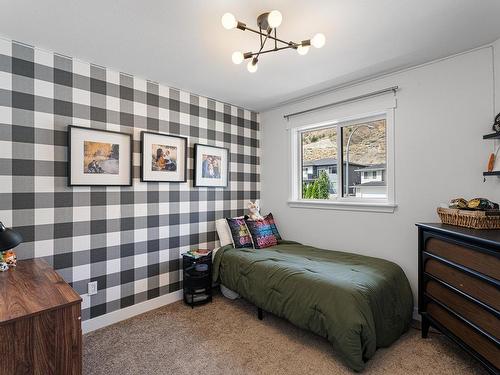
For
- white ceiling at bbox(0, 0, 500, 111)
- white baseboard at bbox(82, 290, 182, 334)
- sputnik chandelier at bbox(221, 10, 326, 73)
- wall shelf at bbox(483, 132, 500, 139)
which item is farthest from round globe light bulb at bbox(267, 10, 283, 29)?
white baseboard at bbox(82, 290, 182, 334)

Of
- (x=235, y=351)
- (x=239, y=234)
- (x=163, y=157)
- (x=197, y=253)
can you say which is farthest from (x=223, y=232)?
(x=235, y=351)

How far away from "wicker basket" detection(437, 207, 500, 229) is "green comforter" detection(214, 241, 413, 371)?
2.14 feet

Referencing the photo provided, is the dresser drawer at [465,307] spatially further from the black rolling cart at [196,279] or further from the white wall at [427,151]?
the black rolling cart at [196,279]

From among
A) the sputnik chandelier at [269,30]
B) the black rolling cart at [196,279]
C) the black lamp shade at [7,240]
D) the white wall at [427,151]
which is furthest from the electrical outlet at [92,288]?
the white wall at [427,151]

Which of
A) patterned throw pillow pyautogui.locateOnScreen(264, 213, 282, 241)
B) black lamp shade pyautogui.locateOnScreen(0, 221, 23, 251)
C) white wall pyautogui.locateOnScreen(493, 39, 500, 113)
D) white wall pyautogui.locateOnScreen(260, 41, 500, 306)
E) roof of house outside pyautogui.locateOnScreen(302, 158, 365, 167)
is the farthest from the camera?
patterned throw pillow pyautogui.locateOnScreen(264, 213, 282, 241)

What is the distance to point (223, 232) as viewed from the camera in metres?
3.14

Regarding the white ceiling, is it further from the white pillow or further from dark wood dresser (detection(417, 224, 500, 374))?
the white pillow

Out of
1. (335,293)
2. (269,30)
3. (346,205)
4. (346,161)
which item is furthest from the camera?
(346,161)

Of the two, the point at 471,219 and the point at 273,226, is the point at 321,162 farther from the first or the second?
the point at 471,219

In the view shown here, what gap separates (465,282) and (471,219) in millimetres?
432

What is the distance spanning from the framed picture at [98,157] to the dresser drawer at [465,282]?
2655mm

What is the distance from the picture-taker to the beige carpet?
1.77 m

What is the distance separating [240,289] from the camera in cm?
257

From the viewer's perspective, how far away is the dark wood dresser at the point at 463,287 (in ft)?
4.76
